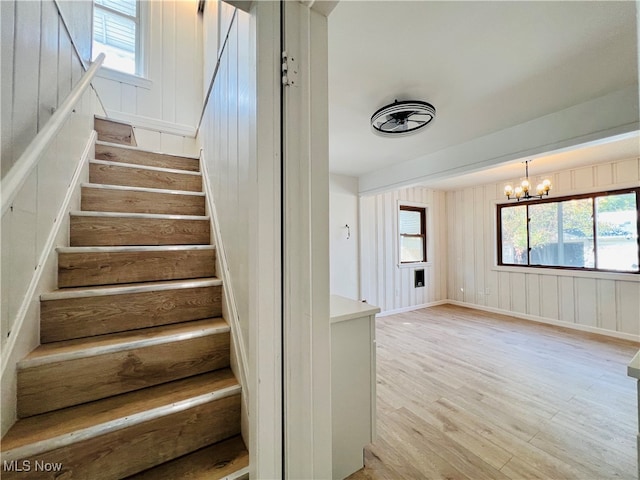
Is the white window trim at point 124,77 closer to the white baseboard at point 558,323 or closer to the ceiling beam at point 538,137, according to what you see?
the ceiling beam at point 538,137

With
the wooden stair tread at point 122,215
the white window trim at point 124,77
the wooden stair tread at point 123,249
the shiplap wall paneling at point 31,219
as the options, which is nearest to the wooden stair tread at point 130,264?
the wooden stair tread at point 123,249

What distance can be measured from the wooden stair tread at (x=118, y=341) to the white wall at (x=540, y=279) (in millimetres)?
5200

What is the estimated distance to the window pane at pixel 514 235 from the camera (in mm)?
4660

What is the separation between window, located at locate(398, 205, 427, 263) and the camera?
5250 millimetres

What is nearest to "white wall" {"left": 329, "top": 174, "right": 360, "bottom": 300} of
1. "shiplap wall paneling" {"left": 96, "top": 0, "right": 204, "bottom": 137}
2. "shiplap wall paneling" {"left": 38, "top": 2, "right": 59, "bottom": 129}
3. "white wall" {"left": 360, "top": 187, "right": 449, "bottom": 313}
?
"white wall" {"left": 360, "top": 187, "right": 449, "bottom": 313}

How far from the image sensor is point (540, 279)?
4.37 metres

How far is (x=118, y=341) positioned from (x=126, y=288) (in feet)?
0.89

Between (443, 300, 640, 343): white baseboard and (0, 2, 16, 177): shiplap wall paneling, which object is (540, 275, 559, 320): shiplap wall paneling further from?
(0, 2, 16, 177): shiplap wall paneling

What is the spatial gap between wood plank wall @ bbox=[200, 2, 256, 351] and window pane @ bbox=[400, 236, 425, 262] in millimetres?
4234

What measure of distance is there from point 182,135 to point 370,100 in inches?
90.0

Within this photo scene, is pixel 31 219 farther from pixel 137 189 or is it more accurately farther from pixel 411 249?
pixel 411 249

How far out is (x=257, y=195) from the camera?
2.65 ft

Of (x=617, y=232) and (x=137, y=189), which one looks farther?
(x=617, y=232)
